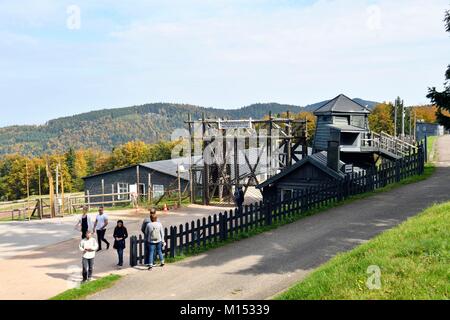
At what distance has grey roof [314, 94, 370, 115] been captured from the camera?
101 ft

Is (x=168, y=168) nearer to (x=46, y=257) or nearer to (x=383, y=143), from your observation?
(x=383, y=143)

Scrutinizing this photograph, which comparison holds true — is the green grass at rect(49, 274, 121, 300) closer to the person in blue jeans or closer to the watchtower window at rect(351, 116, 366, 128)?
the person in blue jeans

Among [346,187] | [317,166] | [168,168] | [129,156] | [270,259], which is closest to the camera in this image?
[270,259]

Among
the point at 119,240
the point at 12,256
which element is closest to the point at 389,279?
the point at 119,240

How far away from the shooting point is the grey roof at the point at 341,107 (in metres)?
30.8

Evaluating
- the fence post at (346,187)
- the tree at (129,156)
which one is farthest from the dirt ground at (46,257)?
the tree at (129,156)

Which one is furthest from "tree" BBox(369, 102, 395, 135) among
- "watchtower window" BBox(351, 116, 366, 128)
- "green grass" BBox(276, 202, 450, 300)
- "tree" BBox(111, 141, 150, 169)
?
"green grass" BBox(276, 202, 450, 300)

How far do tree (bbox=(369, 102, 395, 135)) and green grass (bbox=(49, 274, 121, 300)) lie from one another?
82.7 m

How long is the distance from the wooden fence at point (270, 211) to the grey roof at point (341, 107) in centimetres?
633

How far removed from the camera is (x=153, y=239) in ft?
43.5

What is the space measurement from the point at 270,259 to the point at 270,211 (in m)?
4.64

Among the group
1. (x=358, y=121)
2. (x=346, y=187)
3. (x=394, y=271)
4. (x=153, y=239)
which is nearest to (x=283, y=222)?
(x=346, y=187)

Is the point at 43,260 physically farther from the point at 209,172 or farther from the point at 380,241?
the point at 209,172
